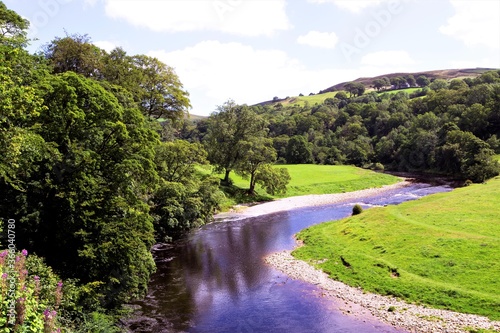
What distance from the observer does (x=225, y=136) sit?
245 ft

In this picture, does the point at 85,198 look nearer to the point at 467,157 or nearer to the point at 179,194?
the point at 179,194

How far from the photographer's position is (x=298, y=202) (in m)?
71.2

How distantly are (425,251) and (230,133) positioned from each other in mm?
48786

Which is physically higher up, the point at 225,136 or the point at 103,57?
the point at 103,57

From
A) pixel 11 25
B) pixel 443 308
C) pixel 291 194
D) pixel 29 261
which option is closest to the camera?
pixel 29 261

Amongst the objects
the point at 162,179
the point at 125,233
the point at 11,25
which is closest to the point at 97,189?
the point at 125,233

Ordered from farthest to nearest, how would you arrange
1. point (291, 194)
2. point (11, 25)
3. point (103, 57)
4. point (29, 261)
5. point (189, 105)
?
point (291, 194), point (189, 105), point (103, 57), point (11, 25), point (29, 261)

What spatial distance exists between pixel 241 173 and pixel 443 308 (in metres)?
52.3

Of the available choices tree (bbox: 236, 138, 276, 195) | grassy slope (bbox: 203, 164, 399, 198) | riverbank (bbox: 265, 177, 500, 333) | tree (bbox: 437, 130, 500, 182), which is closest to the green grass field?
grassy slope (bbox: 203, 164, 399, 198)

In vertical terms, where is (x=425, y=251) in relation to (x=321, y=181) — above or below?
below

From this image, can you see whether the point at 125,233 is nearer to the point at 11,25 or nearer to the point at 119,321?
the point at 119,321

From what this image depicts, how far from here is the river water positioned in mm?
23969

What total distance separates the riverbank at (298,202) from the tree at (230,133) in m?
11.1

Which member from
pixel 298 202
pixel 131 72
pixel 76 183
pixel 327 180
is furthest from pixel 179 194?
pixel 327 180
